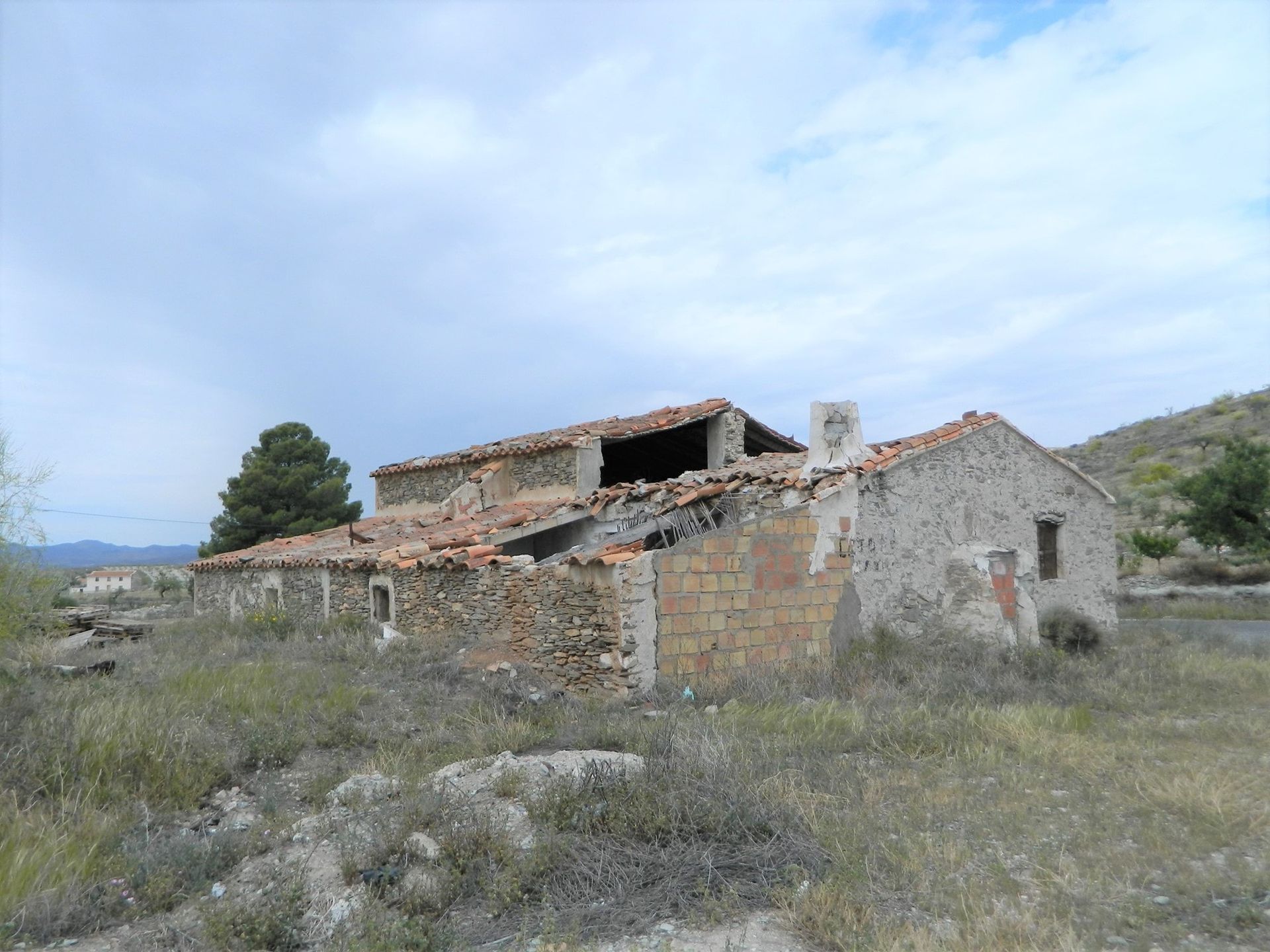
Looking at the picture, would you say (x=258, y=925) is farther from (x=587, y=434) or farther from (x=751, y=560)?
(x=587, y=434)

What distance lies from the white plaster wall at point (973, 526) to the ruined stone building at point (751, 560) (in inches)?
1.1

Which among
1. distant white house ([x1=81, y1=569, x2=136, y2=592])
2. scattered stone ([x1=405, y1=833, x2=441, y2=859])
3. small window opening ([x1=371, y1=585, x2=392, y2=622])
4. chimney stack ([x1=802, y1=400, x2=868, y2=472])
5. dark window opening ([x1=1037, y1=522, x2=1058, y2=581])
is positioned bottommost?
distant white house ([x1=81, y1=569, x2=136, y2=592])

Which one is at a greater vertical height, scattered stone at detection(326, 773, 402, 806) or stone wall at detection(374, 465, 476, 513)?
stone wall at detection(374, 465, 476, 513)

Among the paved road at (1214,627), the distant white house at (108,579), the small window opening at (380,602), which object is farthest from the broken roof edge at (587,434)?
the distant white house at (108,579)

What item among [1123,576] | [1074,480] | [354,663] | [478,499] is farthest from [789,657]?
[1123,576]

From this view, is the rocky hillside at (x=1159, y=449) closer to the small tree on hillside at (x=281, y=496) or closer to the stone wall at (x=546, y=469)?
the stone wall at (x=546, y=469)

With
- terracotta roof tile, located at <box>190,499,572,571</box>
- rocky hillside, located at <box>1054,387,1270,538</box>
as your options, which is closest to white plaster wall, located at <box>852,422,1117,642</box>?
terracotta roof tile, located at <box>190,499,572,571</box>

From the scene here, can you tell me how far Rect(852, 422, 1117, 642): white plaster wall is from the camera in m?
11.6

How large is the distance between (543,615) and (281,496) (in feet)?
81.9

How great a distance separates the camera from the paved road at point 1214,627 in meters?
13.3

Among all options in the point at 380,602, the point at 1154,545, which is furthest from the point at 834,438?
the point at 1154,545

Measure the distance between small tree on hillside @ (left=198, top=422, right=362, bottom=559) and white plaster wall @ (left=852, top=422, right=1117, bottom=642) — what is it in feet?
81.3

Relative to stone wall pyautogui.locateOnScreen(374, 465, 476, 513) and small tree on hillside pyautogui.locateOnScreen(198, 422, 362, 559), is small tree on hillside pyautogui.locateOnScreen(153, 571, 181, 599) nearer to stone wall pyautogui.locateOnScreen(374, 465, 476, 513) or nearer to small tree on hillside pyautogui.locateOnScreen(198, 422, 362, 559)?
small tree on hillside pyautogui.locateOnScreen(198, 422, 362, 559)

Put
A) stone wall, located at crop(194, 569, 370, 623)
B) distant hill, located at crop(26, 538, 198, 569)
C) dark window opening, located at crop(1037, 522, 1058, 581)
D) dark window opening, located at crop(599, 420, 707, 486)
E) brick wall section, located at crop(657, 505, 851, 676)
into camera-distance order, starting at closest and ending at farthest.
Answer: brick wall section, located at crop(657, 505, 851, 676)
dark window opening, located at crop(1037, 522, 1058, 581)
stone wall, located at crop(194, 569, 370, 623)
dark window opening, located at crop(599, 420, 707, 486)
distant hill, located at crop(26, 538, 198, 569)
